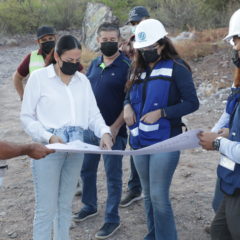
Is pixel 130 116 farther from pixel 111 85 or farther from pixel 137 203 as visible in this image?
pixel 137 203

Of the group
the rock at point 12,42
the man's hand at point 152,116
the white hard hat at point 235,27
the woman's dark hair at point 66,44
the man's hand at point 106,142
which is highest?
the white hard hat at point 235,27

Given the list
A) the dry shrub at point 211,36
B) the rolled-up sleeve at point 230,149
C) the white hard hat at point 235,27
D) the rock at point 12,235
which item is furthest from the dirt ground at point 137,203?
the dry shrub at point 211,36

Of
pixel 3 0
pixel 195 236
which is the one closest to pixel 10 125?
pixel 195 236

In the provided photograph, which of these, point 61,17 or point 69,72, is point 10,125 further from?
point 61,17

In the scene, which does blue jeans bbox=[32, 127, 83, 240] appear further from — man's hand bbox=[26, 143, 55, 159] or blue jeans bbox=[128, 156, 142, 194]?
blue jeans bbox=[128, 156, 142, 194]

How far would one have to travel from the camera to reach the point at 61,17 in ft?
113

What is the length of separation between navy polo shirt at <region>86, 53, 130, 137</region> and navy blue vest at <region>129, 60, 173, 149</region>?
52cm

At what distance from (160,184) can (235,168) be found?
818 mm

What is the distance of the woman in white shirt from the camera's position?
3.39 meters

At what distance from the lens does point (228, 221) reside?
2.89 metres

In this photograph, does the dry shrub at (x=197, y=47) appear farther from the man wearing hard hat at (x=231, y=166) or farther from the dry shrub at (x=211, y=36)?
the man wearing hard hat at (x=231, y=166)

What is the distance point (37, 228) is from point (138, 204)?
5.96ft

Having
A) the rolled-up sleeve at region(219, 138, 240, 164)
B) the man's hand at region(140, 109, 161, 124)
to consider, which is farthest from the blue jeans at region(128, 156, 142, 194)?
the rolled-up sleeve at region(219, 138, 240, 164)

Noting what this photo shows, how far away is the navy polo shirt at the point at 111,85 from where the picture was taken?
4.19 meters
